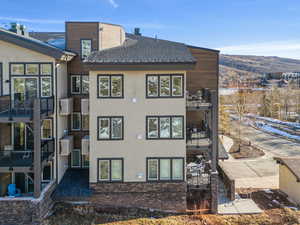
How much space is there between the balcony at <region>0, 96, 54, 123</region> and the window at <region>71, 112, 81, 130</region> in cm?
255

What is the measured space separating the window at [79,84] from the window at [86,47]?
1.16 m

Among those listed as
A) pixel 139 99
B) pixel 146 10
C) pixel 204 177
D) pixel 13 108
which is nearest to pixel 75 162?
pixel 13 108

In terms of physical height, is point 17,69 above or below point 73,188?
above

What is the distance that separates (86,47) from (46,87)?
3.42m

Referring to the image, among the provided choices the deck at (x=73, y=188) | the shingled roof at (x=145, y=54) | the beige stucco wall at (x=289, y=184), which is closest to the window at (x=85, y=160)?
the deck at (x=73, y=188)

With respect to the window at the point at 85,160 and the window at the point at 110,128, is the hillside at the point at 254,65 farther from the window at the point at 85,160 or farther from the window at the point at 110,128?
the window at the point at 110,128

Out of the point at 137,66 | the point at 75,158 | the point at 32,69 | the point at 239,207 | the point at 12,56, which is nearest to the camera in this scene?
the point at 137,66

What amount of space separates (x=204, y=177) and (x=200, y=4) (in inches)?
499

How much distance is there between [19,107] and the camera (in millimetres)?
11875

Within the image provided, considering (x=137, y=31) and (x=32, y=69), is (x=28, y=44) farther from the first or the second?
(x=137, y=31)

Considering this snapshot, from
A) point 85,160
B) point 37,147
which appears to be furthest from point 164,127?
point 37,147

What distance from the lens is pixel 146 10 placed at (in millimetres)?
20469

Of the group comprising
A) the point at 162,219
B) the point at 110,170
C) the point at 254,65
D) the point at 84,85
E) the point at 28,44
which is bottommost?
the point at 162,219

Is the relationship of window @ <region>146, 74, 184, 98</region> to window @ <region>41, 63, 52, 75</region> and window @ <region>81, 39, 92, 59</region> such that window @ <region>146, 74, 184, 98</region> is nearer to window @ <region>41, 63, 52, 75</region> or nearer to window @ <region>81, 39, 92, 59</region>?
window @ <region>81, 39, 92, 59</region>
